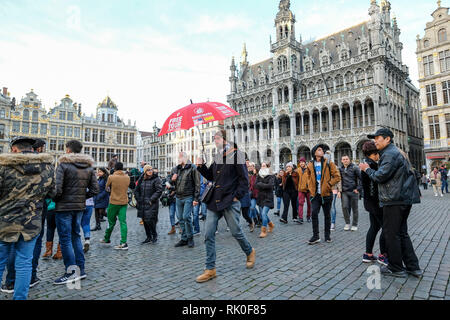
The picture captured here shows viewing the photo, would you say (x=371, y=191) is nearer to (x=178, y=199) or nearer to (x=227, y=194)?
(x=227, y=194)

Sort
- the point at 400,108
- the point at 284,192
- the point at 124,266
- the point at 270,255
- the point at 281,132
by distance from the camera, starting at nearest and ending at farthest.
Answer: the point at 124,266
the point at 270,255
the point at 284,192
the point at 400,108
the point at 281,132

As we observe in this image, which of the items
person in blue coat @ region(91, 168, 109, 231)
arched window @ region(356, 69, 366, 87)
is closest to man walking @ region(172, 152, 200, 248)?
person in blue coat @ region(91, 168, 109, 231)

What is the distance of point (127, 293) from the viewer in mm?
3367

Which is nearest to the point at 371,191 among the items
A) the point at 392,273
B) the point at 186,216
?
the point at 392,273

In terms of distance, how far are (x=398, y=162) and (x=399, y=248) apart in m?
1.20

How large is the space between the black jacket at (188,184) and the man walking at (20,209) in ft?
10.6

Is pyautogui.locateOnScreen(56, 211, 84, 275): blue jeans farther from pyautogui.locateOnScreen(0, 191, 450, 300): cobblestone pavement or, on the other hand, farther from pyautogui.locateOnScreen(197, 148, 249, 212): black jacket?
pyautogui.locateOnScreen(197, 148, 249, 212): black jacket

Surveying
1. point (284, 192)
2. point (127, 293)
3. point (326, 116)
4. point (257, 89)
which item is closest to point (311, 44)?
point (257, 89)

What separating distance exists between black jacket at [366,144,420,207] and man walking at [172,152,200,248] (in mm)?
3588

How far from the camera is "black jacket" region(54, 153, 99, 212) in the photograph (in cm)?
384

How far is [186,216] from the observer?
5875 mm

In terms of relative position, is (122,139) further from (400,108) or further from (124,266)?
(124,266)

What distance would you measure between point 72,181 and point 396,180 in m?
4.62
